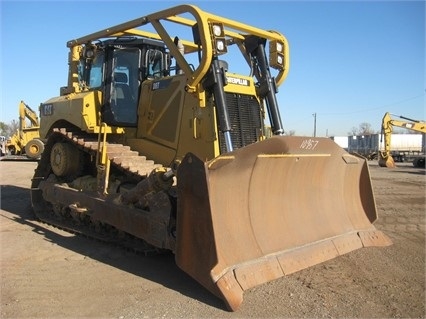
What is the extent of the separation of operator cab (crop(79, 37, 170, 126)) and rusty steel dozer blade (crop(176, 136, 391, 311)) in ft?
8.70

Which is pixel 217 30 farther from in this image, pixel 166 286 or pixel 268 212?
pixel 166 286

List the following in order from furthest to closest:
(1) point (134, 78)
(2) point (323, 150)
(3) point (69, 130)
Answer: (3) point (69, 130) → (1) point (134, 78) → (2) point (323, 150)

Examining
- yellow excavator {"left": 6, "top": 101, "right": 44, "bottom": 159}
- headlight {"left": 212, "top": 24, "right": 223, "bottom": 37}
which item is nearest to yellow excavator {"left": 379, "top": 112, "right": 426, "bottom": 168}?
yellow excavator {"left": 6, "top": 101, "right": 44, "bottom": 159}

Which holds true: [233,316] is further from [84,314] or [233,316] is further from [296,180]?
[296,180]

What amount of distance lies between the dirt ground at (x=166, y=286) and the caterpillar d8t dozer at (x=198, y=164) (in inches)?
7.6

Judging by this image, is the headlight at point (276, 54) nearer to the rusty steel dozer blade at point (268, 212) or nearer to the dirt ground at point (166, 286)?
the rusty steel dozer blade at point (268, 212)

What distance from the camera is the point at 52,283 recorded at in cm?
462

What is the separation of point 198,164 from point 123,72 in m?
3.14

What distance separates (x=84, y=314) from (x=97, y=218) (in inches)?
87.5

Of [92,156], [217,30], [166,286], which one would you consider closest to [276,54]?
[217,30]

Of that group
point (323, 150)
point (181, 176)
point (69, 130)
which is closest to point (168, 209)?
point (181, 176)

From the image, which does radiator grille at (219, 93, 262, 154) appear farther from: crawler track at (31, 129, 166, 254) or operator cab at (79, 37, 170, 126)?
operator cab at (79, 37, 170, 126)

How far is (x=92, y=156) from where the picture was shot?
6750 mm

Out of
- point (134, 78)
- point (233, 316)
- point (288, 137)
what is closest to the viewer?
point (233, 316)
